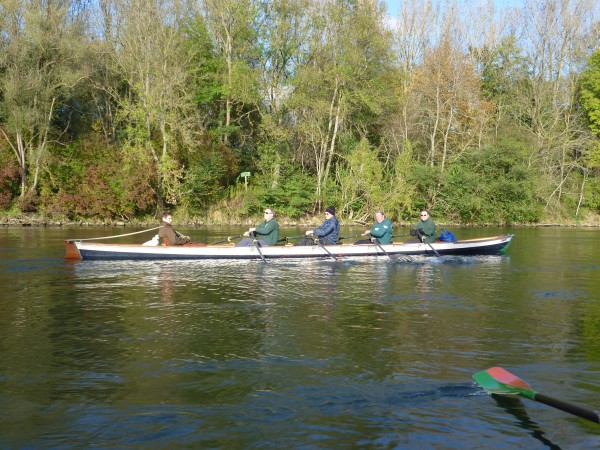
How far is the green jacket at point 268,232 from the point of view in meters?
18.9

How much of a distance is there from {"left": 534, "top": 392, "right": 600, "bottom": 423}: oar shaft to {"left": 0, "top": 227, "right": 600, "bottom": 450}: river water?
1.01 ft

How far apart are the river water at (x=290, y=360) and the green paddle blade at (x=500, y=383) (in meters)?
0.15

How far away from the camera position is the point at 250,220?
38656 mm

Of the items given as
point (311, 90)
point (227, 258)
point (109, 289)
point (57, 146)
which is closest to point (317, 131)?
point (311, 90)

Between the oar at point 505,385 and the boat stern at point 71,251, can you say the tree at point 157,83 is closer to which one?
the boat stern at point 71,251

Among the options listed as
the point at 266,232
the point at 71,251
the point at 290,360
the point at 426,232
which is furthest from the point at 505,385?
the point at 71,251

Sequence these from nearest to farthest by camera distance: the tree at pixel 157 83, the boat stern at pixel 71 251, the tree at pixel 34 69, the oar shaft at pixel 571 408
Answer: the oar shaft at pixel 571 408 → the boat stern at pixel 71 251 → the tree at pixel 34 69 → the tree at pixel 157 83

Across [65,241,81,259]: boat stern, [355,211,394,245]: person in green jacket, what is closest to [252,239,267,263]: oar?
[355,211,394,245]: person in green jacket

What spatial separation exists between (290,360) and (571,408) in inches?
142

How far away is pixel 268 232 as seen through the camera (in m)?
19.0

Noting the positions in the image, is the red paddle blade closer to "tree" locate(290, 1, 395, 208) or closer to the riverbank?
the riverbank

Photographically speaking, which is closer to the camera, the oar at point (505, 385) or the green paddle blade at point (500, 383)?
the oar at point (505, 385)

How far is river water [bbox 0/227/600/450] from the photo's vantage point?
5.89 m

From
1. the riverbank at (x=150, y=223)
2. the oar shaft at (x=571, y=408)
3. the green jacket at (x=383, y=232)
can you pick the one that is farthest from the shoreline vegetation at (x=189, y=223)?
the oar shaft at (x=571, y=408)
